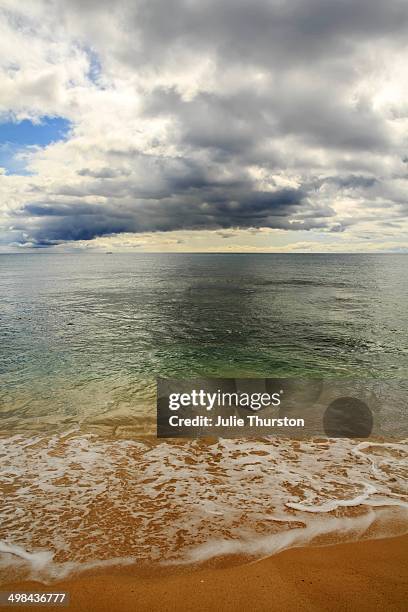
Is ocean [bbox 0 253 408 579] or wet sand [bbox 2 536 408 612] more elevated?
wet sand [bbox 2 536 408 612]

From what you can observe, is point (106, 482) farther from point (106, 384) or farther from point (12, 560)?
point (106, 384)

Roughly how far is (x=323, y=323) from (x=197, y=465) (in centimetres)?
2715

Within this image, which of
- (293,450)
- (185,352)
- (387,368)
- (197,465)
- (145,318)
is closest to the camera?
(197,465)

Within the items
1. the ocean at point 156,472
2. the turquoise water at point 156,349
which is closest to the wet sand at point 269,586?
the ocean at point 156,472

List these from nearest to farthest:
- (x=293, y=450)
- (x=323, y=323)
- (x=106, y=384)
→ (x=293, y=450)
(x=106, y=384)
(x=323, y=323)

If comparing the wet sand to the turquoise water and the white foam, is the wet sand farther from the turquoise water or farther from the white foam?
the turquoise water

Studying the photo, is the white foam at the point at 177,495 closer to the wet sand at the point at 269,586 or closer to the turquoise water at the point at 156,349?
the wet sand at the point at 269,586

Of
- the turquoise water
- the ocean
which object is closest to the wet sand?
the ocean

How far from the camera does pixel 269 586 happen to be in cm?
538

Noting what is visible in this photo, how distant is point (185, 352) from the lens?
76.9ft

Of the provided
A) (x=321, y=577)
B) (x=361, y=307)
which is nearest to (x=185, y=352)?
(x=321, y=577)

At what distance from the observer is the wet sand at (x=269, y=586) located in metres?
5.05

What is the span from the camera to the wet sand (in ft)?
16.6

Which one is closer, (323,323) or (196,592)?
(196,592)
